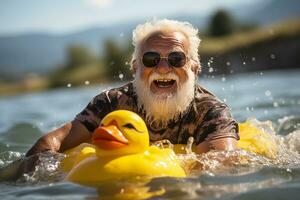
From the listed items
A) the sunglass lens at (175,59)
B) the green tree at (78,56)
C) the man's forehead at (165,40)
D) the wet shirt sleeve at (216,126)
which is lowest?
the wet shirt sleeve at (216,126)

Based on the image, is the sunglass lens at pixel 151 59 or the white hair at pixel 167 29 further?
the white hair at pixel 167 29

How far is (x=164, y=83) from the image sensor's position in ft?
18.6

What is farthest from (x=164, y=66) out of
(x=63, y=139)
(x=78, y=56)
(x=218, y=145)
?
(x=78, y=56)

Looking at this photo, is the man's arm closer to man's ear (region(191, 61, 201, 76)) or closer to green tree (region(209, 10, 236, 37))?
man's ear (region(191, 61, 201, 76))

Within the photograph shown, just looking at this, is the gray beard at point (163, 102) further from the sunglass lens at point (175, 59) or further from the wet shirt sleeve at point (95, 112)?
the wet shirt sleeve at point (95, 112)

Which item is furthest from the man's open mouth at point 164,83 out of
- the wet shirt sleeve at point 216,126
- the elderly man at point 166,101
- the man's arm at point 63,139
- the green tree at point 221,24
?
the green tree at point 221,24

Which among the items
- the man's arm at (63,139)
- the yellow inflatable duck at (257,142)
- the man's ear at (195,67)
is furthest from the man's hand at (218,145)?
the man's arm at (63,139)

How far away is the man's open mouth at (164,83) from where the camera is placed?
5.63 meters

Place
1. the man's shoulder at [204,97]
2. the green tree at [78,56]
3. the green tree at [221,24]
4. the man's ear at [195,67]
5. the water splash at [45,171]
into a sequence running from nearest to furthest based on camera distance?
the water splash at [45,171] < the man's shoulder at [204,97] < the man's ear at [195,67] < the green tree at [221,24] < the green tree at [78,56]

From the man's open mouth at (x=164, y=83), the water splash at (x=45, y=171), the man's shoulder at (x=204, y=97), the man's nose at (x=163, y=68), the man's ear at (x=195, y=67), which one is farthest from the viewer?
the man's ear at (x=195, y=67)

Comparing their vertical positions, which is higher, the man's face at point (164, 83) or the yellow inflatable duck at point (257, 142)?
the man's face at point (164, 83)

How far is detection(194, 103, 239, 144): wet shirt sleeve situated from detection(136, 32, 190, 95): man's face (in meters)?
0.42

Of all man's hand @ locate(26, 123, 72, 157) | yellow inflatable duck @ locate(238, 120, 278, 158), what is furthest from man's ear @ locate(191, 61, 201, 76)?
man's hand @ locate(26, 123, 72, 157)

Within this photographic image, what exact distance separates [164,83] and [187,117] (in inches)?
16.7
